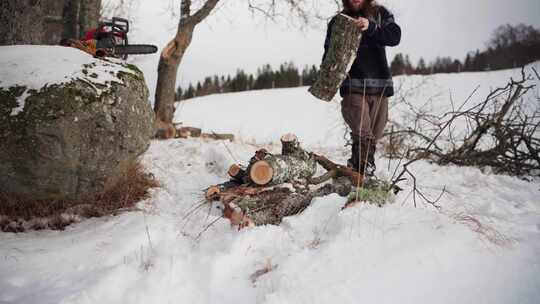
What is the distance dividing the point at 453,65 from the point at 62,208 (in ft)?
167

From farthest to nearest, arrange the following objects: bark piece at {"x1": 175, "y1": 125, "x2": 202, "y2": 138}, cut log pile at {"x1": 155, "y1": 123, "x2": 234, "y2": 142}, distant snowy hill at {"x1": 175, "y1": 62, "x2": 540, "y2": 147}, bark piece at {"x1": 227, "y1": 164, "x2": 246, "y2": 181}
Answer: distant snowy hill at {"x1": 175, "y1": 62, "x2": 540, "y2": 147}, bark piece at {"x1": 175, "y1": 125, "x2": 202, "y2": 138}, cut log pile at {"x1": 155, "y1": 123, "x2": 234, "y2": 142}, bark piece at {"x1": 227, "y1": 164, "x2": 246, "y2": 181}

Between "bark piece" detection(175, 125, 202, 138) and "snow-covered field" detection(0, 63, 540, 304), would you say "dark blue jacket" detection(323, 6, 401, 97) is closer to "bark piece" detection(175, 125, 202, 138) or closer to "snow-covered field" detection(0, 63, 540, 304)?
"snow-covered field" detection(0, 63, 540, 304)

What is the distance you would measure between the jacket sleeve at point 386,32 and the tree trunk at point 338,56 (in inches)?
5.8

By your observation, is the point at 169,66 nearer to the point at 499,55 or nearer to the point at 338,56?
the point at 338,56

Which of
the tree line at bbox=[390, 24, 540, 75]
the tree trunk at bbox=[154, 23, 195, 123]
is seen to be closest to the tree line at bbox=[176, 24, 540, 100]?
the tree line at bbox=[390, 24, 540, 75]

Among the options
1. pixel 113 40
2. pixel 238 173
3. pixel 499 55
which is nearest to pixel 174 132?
pixel 113 40

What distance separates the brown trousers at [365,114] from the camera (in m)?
3.36

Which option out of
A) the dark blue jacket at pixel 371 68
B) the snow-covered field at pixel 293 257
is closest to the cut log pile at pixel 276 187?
the snow-covered field at pixel 293 257

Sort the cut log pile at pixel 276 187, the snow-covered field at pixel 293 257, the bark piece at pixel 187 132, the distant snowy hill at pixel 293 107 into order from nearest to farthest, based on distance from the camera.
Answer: the snow-covered field at pixel 293 257 → the cut log pile at pixel 276 187 → the bark piece at pixel 187 132 → the distant snowy hill at pixel 293 107

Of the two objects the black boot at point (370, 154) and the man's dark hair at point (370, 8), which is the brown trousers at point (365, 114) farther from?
the man's dark hair at point (370, 8)

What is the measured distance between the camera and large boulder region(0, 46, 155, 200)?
234cm

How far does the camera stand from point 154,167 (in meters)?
3.86

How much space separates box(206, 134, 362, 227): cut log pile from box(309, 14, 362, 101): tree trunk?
62cm

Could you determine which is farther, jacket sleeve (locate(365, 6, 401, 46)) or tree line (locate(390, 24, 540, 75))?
tree line (locate(390, 24, 540, 75))
